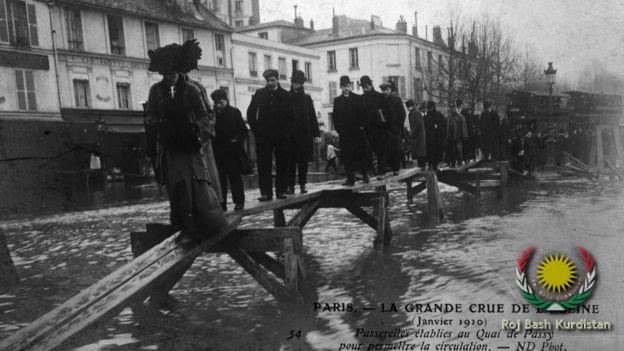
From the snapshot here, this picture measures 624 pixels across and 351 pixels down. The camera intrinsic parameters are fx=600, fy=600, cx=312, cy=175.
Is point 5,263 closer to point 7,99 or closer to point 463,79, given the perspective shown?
point 7,99

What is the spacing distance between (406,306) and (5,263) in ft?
17.4

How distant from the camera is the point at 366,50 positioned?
180 ft

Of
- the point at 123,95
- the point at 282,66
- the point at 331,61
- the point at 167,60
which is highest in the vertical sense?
the point at 331,61

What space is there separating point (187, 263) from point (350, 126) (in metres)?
4.87

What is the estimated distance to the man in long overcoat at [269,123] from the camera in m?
8.43

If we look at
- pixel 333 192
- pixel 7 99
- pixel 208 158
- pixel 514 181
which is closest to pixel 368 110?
pixel 333 192

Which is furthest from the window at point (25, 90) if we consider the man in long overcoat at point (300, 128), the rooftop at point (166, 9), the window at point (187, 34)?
the man in long overcoat at point (300, 128)

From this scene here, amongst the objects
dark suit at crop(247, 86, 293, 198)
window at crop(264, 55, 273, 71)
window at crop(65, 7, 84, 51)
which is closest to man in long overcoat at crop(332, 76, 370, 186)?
dark suit at crop(247, 86, 293, 198)

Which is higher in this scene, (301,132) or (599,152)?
(301,132)

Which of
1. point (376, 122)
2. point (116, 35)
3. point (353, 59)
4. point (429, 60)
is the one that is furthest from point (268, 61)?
point (376, 122)

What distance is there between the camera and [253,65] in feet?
140

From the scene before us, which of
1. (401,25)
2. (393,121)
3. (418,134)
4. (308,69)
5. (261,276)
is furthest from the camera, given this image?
(401,25)

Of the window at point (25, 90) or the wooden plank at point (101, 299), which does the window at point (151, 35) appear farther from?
the wooden plank at point (101, 299)

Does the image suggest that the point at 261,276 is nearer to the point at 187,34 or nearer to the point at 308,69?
the point at 187,34
